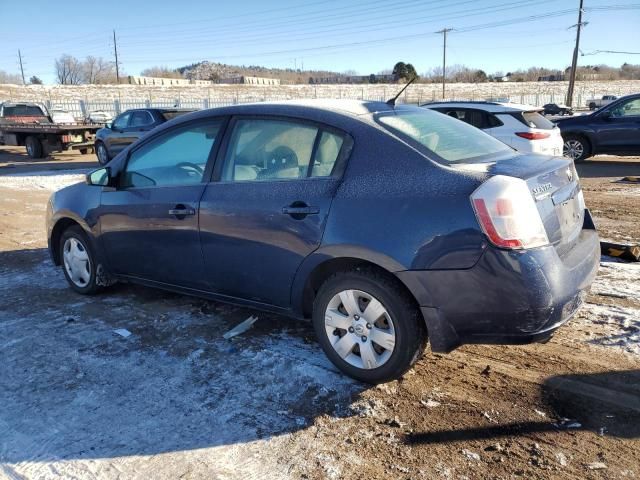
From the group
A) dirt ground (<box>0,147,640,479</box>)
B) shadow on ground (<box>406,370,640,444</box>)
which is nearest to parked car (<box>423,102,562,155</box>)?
dirt ground (<box>0,147,640,479</box>)

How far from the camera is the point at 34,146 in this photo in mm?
18719

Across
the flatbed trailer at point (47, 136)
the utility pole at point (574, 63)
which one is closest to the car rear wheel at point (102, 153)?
the flatbed trailer at point (47, 136)

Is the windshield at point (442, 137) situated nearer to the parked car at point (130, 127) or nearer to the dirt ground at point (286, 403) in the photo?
the dirt ground at point (286, 403)

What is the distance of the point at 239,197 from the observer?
364 cm

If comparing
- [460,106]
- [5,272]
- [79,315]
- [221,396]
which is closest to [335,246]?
[221,396]

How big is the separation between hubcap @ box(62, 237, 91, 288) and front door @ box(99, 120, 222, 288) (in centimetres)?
39

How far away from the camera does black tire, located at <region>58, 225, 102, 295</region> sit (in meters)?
4.82

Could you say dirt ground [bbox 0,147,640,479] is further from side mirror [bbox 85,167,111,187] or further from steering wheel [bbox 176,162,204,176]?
steering wheel [bbox 176,162,204,176]

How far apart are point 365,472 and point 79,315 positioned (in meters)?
3.00

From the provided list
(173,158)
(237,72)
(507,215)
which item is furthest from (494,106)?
(237,72)

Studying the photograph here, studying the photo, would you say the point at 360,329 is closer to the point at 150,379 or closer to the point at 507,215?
the point at 507,215

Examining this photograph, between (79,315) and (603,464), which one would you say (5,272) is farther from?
(603,464)

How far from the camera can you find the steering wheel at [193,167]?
3.96 meters

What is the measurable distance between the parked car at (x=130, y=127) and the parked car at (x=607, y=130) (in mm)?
10332
